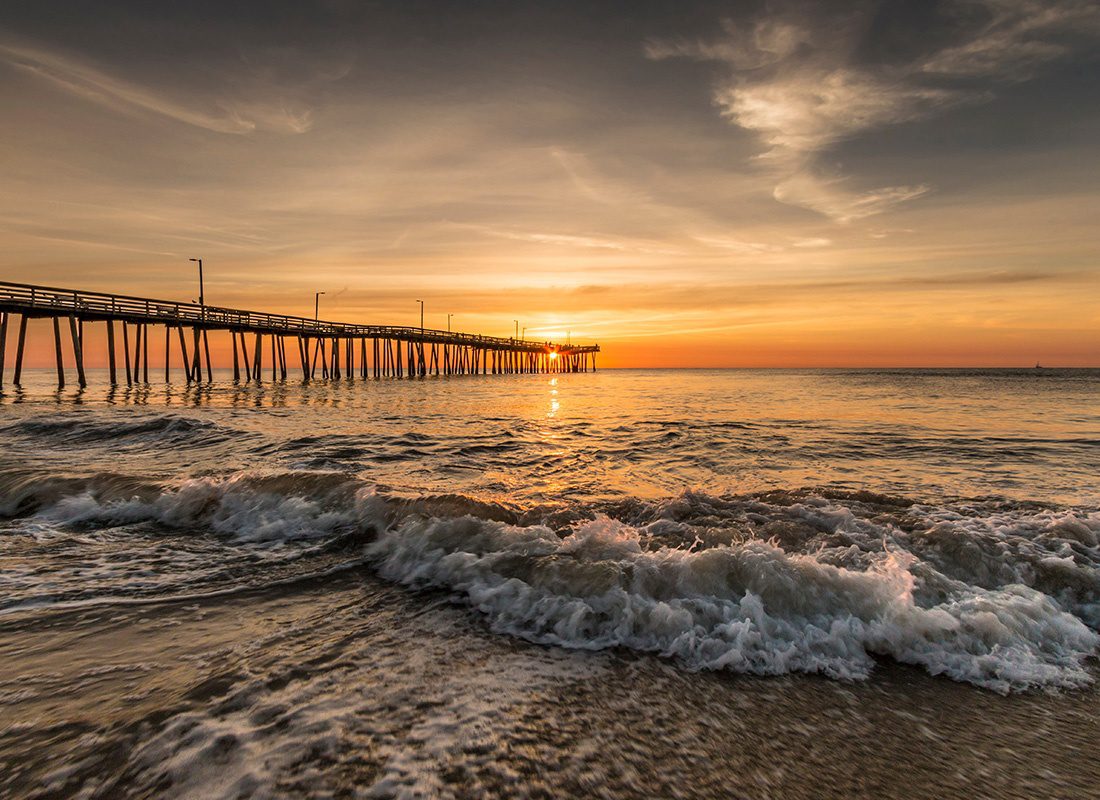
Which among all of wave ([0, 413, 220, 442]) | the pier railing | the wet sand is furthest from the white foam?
the pier railing

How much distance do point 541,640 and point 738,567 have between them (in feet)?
6.03

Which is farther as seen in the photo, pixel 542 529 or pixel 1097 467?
pixel 1097 467

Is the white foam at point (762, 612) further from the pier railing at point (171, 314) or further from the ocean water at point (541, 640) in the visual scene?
the pier railing at point (171, 314)

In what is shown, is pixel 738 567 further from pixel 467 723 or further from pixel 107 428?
pixel 107 428

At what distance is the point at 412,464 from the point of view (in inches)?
438

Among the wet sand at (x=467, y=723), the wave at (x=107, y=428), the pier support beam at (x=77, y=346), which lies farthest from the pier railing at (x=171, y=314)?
the wet sand at (x=467, y=723)

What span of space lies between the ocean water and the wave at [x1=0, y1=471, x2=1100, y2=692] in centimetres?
3

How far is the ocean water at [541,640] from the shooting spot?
259 cm

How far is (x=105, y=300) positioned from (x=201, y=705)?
4232 cm

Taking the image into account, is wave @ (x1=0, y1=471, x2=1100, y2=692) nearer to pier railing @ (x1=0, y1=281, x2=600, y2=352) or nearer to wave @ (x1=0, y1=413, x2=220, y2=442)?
wave @ (x1=0, y1=413, x2=220, y2=442)

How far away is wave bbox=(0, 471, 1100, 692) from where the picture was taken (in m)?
3.85

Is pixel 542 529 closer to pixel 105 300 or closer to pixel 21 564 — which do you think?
pixel 21 564

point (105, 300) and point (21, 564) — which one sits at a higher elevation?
point (105, 300)

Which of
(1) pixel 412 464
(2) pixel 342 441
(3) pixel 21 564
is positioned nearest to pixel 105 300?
Result: (2) pixel 342 441
